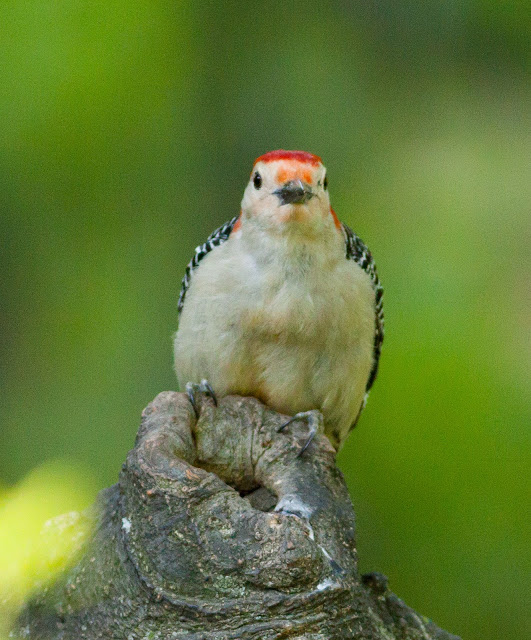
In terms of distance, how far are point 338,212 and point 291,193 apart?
1.04 metres

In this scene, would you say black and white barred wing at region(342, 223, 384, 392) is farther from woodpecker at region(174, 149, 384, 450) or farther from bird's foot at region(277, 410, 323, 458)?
bird's foot at region(277, 410, 323, 458)

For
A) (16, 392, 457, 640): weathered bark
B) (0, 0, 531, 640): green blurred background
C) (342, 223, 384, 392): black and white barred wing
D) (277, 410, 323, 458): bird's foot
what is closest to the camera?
(16, 392, 457, 640): weathered bark

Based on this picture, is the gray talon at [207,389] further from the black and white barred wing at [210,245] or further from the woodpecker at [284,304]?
the black and white barred wing at [210,245]

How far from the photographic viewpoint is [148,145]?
3.64m

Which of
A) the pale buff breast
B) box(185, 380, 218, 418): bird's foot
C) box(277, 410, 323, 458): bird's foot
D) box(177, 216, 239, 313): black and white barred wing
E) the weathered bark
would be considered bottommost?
the weathered bark

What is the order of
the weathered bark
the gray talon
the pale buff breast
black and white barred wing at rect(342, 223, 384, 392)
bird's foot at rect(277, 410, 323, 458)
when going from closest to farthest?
the weathered bark → bird's foot at rect(277, 410, 323, 458) → the gray talon → the pale buff breast → black and white barred wing at rect(342, 223, 384, 392)

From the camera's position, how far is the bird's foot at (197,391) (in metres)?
2.41

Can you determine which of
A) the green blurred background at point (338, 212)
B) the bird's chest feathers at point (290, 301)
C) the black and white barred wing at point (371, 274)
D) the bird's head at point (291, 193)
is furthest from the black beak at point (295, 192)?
the green blurred background at point (338, 212)

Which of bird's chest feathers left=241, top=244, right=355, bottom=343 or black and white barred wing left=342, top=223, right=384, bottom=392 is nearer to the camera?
bird's chest feathers left=241, top=244, right=355, bottom=343

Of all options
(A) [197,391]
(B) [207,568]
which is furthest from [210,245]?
(B) [207,568]

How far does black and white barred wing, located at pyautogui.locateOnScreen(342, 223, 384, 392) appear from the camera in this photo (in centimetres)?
302

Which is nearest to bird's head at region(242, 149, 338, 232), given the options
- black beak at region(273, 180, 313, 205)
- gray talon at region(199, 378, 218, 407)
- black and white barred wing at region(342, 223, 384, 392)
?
black beak at region(273, 180, 313, 205)

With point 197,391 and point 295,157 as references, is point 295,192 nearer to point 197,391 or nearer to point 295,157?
point 295,157

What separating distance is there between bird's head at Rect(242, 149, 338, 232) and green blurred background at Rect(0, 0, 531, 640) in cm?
77
